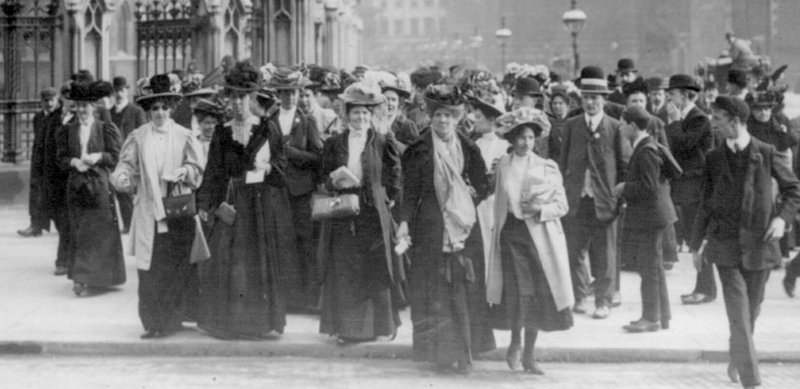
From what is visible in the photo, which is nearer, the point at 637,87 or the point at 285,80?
the point at 285,80

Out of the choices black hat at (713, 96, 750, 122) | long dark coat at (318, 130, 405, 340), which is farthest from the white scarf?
black hat at (713, 96, 750, 122)

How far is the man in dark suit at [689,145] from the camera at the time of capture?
480 inches

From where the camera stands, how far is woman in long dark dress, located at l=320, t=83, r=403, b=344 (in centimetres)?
1009

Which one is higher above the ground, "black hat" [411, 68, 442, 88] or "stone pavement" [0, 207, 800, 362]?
"black hat" [411, 68, 442, 88]

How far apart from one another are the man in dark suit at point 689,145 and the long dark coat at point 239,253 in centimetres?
411


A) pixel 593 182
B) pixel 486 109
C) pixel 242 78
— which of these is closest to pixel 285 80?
pixel 242 78

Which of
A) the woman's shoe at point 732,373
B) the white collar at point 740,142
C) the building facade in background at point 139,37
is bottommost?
the woman's shoe at point 732,373

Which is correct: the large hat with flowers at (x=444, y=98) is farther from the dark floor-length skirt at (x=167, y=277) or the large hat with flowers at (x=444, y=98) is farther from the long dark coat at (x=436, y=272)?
the dark floor-length skirt at (x=167, y=277)

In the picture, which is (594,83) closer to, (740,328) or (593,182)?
(593,182)

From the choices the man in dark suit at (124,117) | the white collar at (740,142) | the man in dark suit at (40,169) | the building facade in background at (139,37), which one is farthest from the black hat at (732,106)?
the building facade in background at (139,37)

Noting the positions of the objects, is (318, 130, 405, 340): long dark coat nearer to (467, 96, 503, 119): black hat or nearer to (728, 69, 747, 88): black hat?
(467, 96, 503, 119): black hat

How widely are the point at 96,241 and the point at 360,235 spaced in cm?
338

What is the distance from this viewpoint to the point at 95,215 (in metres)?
12.4

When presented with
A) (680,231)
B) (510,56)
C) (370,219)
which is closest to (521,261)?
(370,219)
